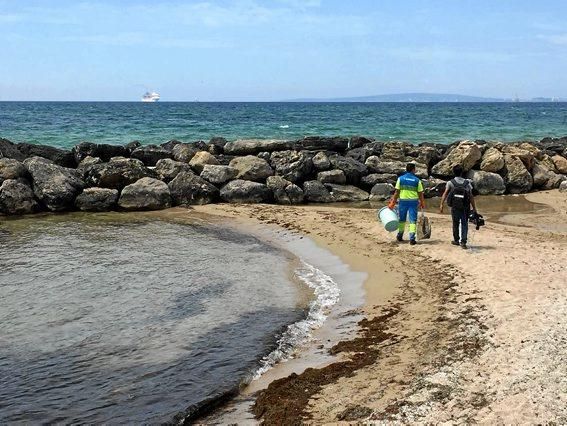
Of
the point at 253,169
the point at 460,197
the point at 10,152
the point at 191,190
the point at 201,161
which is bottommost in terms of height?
the point at 191,190

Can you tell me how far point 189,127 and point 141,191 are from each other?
34544mm

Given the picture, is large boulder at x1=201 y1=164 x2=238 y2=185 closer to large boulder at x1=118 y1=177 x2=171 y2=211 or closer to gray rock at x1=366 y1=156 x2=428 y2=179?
large boulder at x1=118 y1=177 x2=171 y2=211

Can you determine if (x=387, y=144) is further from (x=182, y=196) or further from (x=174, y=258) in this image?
(x=174, y=258)

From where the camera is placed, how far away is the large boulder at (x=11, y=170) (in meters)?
19.1

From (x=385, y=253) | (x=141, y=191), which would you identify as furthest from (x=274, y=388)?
(x=141, y=191)

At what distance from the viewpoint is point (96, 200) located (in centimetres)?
1872

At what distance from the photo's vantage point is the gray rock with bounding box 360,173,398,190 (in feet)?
70.0

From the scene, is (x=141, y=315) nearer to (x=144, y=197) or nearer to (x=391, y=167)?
(x=144, y=197)

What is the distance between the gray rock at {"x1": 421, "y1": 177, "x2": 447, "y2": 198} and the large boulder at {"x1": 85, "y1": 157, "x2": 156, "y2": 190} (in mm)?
10015

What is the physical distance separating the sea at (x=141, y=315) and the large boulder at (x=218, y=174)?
3833 mm

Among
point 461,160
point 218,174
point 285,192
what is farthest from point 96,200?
point 461,160

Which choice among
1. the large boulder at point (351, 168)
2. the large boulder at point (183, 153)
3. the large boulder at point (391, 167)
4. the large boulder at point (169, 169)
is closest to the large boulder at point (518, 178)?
the large boulder at point (391, 167)

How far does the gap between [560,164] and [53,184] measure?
2003 cm

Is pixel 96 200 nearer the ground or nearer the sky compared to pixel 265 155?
nearer the ground
